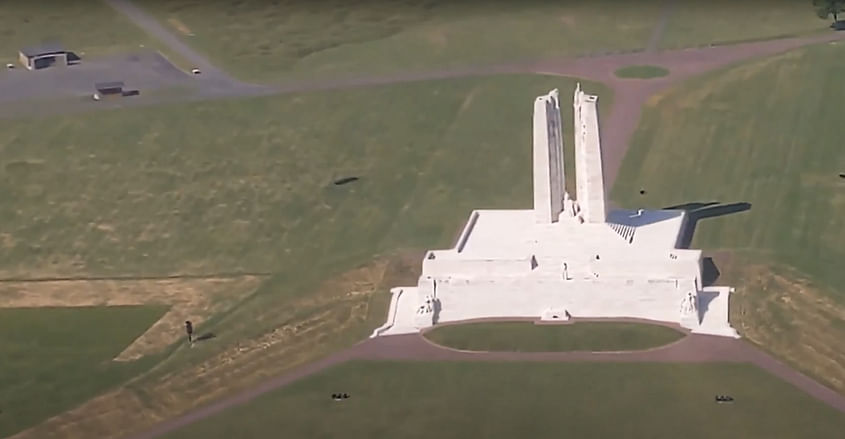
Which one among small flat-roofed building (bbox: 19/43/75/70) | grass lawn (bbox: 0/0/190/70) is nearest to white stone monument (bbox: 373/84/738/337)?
grass lawn (bbox: 0/0/190/70)

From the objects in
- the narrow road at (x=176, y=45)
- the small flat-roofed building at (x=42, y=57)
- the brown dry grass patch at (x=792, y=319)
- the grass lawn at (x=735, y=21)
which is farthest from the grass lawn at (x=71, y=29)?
the brown dry grass patch at (x=792, y=319)

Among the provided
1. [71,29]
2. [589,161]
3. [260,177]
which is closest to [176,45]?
[71,29]

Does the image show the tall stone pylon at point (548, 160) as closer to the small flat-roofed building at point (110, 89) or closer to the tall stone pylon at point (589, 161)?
the tall stone pylon at point (589, 161)

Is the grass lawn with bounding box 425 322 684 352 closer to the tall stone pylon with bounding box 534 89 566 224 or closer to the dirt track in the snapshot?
the dirt track

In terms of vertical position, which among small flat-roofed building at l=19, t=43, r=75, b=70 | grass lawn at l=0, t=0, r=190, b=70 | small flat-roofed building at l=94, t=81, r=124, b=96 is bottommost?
small flat-roofed building at l=94, t=81, r=124, b=96

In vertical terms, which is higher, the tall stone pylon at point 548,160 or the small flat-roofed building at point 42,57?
the small flat-roofed building at point 42,57
